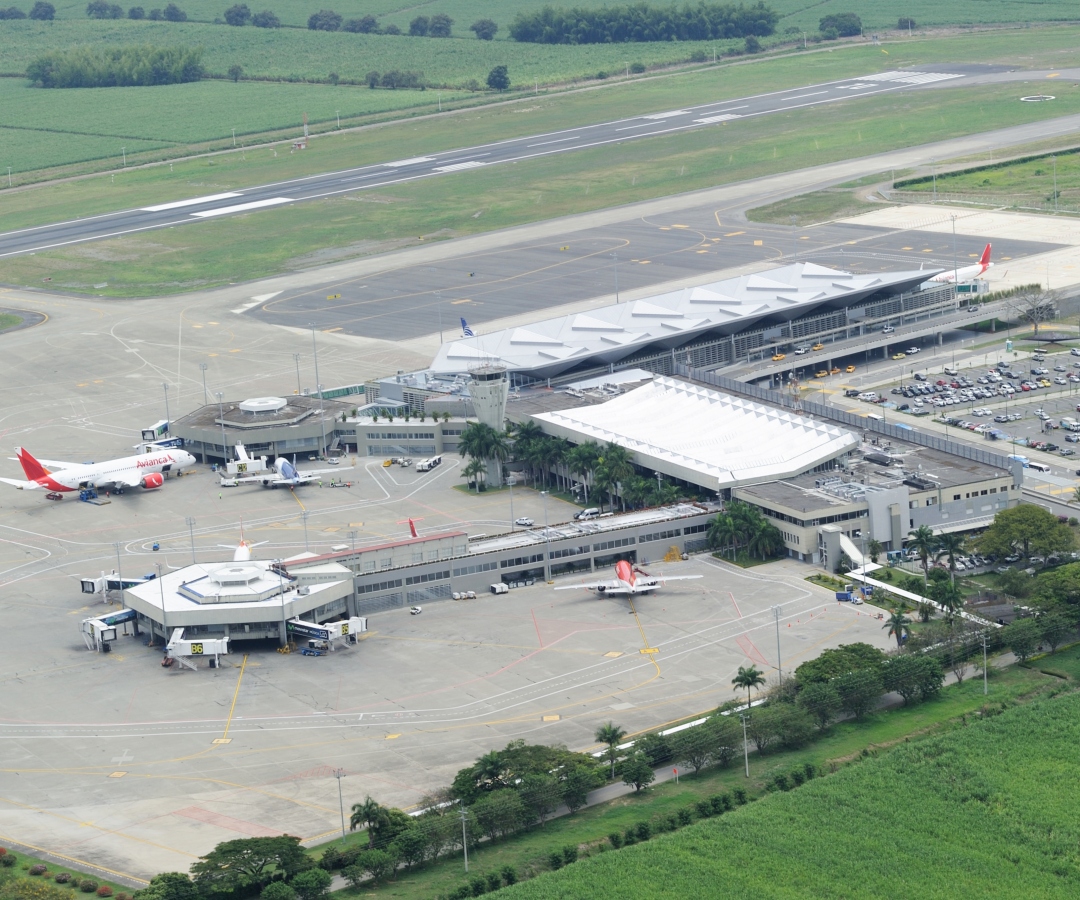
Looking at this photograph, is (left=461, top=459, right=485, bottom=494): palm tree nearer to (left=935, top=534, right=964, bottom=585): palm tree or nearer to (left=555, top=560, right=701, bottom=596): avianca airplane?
(left=555, top=560, right=701, bottom=596): avianca airplane

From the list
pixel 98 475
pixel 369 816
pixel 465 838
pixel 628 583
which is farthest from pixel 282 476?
pixel 465 838

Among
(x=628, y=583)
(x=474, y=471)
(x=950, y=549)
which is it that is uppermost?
(x=474, y=471)

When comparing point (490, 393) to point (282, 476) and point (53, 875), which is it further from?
point (53, 875)

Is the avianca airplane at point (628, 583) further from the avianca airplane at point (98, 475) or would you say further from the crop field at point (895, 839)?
the avianca airplane at point (98, 475)

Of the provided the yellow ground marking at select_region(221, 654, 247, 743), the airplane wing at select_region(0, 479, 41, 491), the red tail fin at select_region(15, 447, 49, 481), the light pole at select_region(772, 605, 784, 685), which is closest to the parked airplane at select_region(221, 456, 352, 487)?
the red tail fin at select_region(15, 447, 49, 481)

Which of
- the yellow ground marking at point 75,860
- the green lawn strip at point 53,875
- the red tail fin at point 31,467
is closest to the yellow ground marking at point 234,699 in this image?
the yellow ground marking at point 75,860

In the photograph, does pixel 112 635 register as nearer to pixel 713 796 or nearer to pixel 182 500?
pixel 182 500
